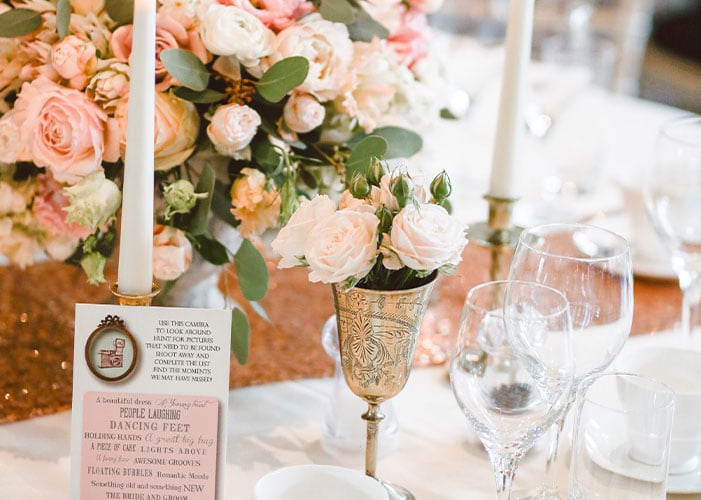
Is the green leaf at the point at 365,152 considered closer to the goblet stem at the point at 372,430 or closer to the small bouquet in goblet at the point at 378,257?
the small bouquet in goblet at the point at 378,257

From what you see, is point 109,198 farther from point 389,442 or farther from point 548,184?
point 548,184

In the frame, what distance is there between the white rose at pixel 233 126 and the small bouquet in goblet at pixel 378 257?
0.18m

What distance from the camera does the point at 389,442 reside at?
110cm

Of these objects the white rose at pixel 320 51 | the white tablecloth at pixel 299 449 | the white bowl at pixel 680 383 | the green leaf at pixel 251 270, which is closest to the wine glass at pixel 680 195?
the white bowl at pixel 680 383

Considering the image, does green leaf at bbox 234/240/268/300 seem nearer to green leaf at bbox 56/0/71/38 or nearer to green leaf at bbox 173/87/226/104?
green leaf at bbox 173/87/226/104

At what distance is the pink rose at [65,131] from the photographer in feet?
3.16

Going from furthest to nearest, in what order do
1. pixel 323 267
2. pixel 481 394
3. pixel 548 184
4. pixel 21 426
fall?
pixel 548 184
pixel 21 426
pixel 481 394
pixel 323 267

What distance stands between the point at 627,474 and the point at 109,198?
0.57 m

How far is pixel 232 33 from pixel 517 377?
46 cm

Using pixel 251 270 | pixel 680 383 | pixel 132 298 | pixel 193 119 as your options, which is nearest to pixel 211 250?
pixel 251 270

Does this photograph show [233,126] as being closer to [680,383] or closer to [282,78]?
[282,78]

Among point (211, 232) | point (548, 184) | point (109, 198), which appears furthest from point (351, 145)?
point (548, 184)

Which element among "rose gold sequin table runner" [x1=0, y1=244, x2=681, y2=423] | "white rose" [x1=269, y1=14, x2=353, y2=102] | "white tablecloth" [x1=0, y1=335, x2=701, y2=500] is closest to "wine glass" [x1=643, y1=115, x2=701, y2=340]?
"rose gold sequin table runner" [x1=0, y1=244, x2=681, y2=423]

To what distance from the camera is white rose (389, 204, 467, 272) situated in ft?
2.63
